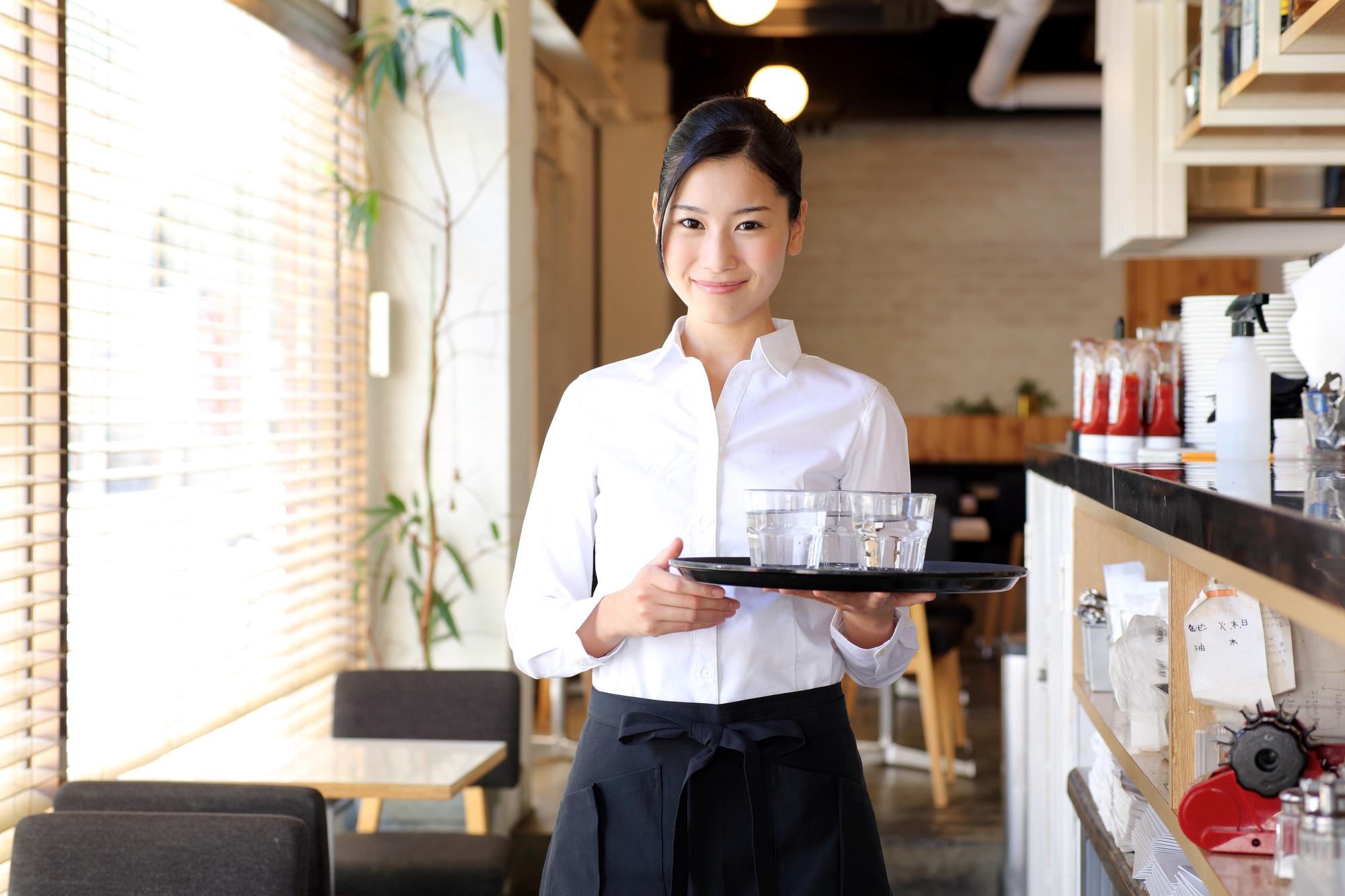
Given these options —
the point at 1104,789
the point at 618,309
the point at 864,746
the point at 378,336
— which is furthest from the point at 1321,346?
the point at 618,309

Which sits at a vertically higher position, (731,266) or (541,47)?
(541,47)

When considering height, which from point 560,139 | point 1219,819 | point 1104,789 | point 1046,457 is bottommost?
point 1104,789

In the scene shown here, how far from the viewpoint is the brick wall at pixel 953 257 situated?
9.39 metres

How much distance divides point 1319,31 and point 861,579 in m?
1.63

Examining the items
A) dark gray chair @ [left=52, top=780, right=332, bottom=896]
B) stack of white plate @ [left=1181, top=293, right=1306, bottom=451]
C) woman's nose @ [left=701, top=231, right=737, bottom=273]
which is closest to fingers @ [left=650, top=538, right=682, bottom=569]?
woman's nose @ [left=701, top=231, right=737, bottom=273]

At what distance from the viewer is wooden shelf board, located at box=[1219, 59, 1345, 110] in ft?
8.21

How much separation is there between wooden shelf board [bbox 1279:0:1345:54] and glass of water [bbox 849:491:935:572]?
1302 mm

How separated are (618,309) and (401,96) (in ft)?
13.0

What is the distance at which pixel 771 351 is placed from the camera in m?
1.45

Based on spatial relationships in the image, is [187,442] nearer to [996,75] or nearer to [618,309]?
[618,309]

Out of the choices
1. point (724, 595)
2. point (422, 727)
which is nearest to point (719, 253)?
point (724, 595)

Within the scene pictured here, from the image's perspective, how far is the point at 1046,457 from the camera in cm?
261

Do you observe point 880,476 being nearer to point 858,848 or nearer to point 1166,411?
point 858,848

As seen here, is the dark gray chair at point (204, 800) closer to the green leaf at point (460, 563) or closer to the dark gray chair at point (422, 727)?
the dark gray chair at point (422, 727)
